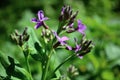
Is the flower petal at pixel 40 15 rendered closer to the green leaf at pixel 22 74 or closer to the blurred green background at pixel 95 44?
the green leaf at pixel 22 74

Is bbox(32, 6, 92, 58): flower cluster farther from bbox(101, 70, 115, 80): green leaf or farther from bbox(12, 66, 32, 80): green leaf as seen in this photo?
bbox(101, 70, 115, 80): green leaf

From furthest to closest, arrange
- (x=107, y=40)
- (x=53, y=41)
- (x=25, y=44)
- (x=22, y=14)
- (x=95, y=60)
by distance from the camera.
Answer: (x=22, y=14) → (x=107, y=40) → (x=95, y=60) → (x=25, y=44) → (x=53, y=41)

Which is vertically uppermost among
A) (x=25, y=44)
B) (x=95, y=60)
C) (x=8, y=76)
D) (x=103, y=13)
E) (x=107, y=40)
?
(x=103, y=13)

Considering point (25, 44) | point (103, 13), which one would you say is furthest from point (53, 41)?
point (103, 13)

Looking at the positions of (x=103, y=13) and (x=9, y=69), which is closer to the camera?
(x=9, y=69)

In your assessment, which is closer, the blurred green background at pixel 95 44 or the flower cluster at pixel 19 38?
the flower cluster at pixel 19 38

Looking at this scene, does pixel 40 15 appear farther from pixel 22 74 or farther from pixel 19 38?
pixel 22 74

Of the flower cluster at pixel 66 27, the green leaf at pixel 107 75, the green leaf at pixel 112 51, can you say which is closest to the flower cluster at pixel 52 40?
the flower cluster at pixel 66 27

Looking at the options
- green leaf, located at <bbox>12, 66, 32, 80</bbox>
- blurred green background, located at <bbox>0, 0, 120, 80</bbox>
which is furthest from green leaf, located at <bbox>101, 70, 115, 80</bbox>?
green leaf, located at <bbox>12, 66, 32, 80</bbox>

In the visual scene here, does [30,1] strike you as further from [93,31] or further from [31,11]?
[93,31]

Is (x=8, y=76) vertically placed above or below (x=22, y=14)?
below

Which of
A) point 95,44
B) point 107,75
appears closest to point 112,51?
point 95,44
